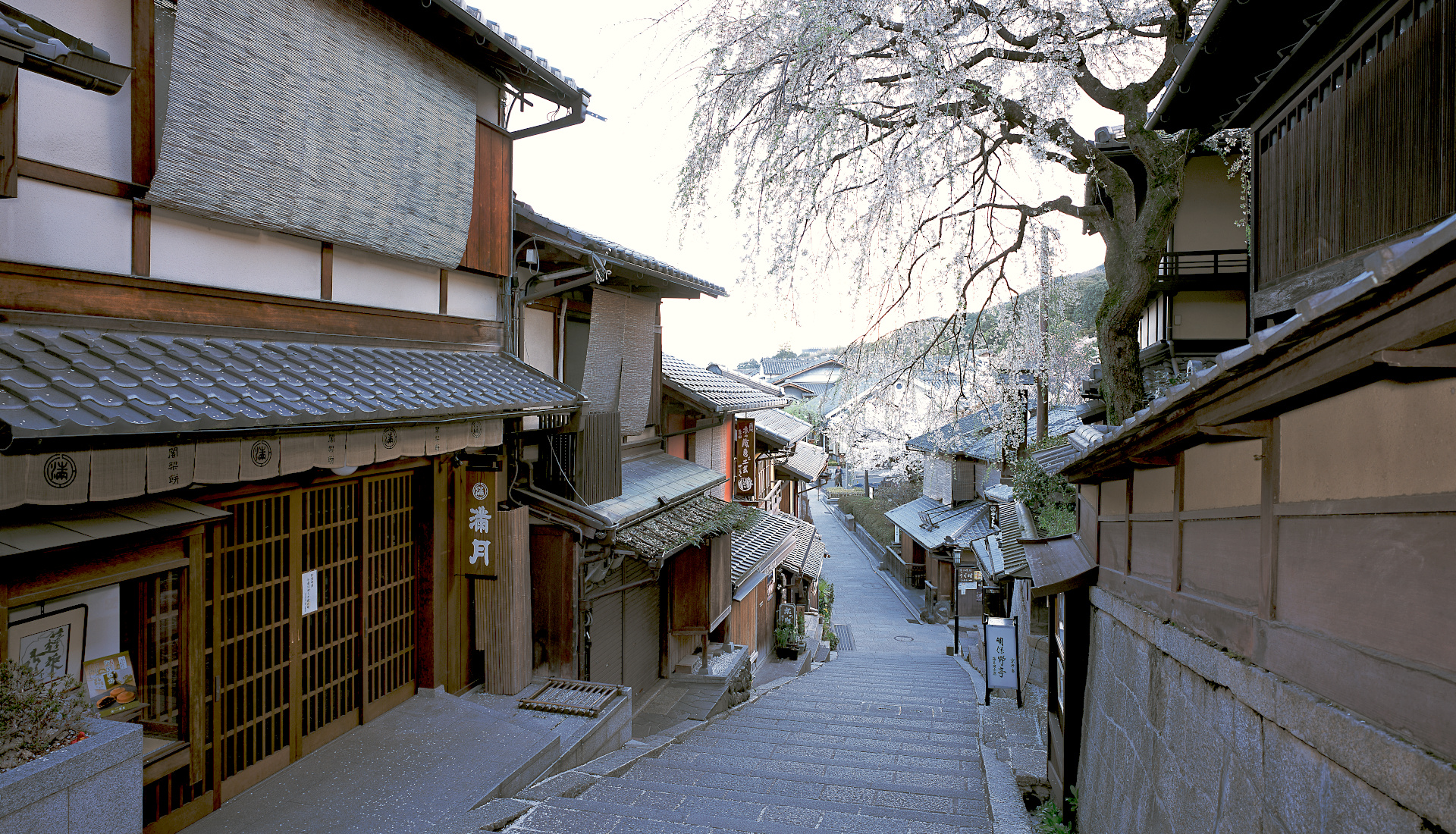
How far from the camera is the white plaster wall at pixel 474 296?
8867 mm

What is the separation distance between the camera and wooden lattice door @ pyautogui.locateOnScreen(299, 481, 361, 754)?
6.91 metres

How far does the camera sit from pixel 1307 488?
3160mm

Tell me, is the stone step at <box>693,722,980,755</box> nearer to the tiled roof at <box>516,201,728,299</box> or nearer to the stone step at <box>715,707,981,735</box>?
the stone step at <box>715,707,981,735</box>

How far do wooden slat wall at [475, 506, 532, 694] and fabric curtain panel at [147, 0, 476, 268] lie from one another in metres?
3.38

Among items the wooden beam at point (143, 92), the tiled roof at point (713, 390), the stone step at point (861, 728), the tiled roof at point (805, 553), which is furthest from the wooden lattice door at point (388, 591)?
the tiled roof at point (805, 553)

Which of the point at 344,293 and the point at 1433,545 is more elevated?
the point at 344,293

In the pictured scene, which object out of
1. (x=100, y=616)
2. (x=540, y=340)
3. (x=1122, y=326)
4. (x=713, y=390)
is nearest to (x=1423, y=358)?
(x=100, y=616)

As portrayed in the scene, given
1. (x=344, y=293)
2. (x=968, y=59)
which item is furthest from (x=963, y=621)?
(x=344, y=293)

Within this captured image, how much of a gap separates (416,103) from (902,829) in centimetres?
896

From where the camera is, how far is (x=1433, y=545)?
7.66 feet

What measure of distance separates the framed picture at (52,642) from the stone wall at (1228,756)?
273 inches

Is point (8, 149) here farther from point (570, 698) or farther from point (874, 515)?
point (874, 515)

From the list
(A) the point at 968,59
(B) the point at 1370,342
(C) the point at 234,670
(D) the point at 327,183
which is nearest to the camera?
(B) the point at 1370,342

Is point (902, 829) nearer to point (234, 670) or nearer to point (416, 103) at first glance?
point (234, 670)
